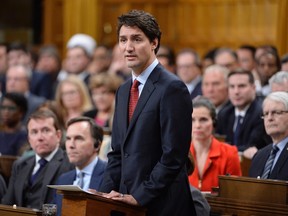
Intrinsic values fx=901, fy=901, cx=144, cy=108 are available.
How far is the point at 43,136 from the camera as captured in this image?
6.82 meters

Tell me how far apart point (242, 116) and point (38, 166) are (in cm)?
215

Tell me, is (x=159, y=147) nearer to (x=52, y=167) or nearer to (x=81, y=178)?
(x=81, y=178)

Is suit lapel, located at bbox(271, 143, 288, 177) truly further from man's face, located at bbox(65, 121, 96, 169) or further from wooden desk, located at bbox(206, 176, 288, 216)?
man's face, located at bbox(65, 121, 96, 169)

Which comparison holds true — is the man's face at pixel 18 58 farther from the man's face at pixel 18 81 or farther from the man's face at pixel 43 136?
the man's face at pixel 43 136

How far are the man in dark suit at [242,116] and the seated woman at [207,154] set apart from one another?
0.90m

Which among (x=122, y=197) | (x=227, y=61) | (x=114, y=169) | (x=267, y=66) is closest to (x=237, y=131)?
(x=267, y=66)

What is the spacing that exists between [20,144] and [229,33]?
518 cm

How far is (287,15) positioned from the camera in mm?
11195

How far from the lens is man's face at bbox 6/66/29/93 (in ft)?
35.0

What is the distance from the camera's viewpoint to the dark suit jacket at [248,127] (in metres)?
7.71

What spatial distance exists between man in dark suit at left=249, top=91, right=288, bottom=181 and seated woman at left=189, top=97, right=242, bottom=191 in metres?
0.39

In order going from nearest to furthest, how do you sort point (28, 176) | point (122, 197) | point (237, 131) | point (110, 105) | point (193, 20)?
point (122, 197) → point (28, 176) → point (237, 131) → point (110, 105) → point (193, 20)

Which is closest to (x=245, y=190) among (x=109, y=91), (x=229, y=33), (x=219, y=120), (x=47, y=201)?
(x=47, y=201)

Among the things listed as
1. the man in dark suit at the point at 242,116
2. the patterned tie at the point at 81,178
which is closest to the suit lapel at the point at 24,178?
the patterned tie at the point at 81,178
